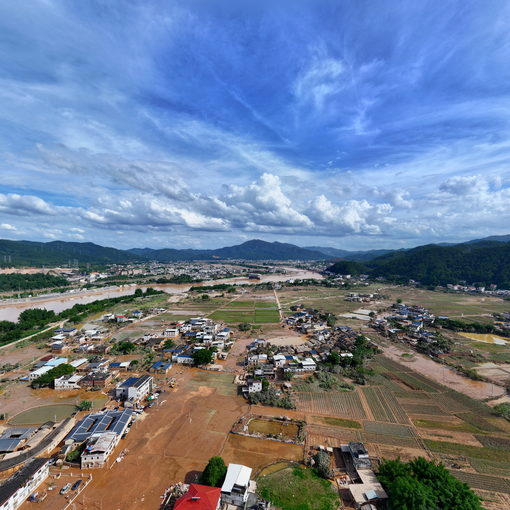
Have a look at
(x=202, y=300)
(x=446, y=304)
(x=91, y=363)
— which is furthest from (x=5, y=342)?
(x=446, y=304)

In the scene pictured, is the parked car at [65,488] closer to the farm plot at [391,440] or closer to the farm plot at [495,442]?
the farm plot at [391,440]

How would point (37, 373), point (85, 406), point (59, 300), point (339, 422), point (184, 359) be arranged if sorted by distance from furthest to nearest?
point (59, 300), point (184, 359), point (37, 373), point (85, 406), point (339, 422)

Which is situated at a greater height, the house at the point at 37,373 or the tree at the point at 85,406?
the house at the point at 37,373

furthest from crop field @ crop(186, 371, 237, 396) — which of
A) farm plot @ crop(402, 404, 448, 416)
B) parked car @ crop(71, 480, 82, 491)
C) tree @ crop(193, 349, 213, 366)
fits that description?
farm plot @ crop(402, 404, 448, 416)

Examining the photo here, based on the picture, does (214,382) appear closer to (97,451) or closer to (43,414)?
(97,451)

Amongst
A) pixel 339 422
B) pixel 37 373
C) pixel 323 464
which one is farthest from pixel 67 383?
pixel 339 422

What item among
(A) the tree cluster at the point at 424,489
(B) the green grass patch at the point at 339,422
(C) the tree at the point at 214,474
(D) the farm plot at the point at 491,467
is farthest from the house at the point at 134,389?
(D) the farm plot at the point at 491,467
